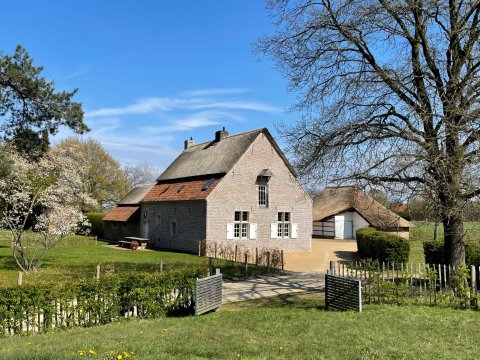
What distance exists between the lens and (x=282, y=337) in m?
8.62

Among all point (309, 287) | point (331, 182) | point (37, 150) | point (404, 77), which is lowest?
point (309, 287)

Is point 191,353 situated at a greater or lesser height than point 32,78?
lesser

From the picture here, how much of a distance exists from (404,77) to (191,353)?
34.7ft

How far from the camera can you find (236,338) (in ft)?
27.7

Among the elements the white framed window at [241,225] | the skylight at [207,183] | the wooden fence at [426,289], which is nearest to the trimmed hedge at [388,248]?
the white framed window at [241,225]

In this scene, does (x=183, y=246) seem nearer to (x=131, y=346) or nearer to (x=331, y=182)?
(x=331, y=182)

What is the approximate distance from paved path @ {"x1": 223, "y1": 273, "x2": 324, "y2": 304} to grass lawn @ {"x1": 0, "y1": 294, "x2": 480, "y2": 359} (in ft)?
8.66

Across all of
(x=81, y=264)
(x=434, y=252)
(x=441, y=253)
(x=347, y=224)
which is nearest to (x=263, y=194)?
(x=81, y=264)

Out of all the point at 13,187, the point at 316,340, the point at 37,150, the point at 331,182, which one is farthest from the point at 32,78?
the point at 316,340

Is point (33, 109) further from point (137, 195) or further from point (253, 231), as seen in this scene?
point (137, 195)

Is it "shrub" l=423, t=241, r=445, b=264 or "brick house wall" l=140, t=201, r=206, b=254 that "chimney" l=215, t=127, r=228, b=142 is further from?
"shrub" l=423, t=241, r=445, b=264

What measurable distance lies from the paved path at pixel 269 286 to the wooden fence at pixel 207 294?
1.25m

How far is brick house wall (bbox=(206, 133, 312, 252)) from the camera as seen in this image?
93.1 ft

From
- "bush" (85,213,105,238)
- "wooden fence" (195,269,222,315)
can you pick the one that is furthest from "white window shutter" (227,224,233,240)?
"bush" (85,213,105,238)
